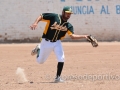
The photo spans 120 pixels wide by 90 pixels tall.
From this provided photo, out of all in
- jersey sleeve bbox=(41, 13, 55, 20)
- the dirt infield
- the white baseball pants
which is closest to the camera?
the dirt infield

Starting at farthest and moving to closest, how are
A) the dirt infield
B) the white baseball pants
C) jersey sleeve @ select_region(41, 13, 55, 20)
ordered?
the white baseball pants
jersey sleeve @ select_region(41, 13, 55, 20)
the dirt infield

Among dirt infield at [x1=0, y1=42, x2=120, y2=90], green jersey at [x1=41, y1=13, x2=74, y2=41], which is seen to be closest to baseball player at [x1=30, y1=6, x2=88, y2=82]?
green jersey at [x1=41, y1=13, x2=74, y2=41]

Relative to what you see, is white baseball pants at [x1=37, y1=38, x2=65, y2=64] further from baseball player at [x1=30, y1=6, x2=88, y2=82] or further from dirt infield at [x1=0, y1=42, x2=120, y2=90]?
dirt infield at [x1=0, y1=42, x2=120, y2=90]

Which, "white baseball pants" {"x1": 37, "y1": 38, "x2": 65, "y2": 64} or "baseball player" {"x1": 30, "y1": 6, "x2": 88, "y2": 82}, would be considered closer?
"baseball player" {"x1": 30, "y1": 6, "x2": 88, "y2": 82}

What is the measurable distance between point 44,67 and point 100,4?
44.0 feet

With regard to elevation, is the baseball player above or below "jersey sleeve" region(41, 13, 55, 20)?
below

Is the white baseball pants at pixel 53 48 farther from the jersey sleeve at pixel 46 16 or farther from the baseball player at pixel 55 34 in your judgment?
the jersey sleeve at pixel 46 16

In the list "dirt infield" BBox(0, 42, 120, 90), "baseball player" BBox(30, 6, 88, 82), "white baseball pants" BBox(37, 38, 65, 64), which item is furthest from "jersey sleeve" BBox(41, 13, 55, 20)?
"dirt infield" BBox(0, 42, 120, 90)

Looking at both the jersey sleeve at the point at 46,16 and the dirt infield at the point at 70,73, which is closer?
the dirt infield at the point at 70,73

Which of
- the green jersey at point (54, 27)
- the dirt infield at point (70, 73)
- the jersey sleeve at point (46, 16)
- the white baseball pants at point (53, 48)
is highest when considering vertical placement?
the jersey sleeve at point (46, 16)

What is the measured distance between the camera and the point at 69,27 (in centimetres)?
1059

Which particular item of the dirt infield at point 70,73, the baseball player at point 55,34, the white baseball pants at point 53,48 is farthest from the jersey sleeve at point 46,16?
the dirt infield at point 70,73

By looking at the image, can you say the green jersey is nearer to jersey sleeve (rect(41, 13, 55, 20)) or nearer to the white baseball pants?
jersey sleeve (rect(41, 13, 55, 20))

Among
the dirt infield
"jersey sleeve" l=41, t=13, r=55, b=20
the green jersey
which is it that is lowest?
the dirt infield
